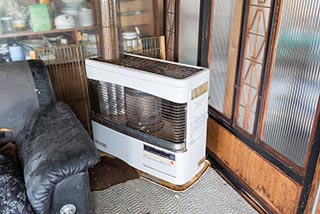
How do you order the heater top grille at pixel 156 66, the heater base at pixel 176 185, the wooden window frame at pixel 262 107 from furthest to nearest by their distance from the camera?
1. the heater base at pixel 176 185
2. the heater top grille at pixel 156 66
3. the wooden window frame at pixel 262 107

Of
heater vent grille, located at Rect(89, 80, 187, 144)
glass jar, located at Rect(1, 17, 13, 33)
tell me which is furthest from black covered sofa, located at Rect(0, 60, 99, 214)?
glass jar, located at Rect(1, 17, 13, 33)

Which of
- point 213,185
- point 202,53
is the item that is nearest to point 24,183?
point 213,185

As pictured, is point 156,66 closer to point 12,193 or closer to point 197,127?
point 197,127

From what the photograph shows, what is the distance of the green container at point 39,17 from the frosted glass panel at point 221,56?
118 cm

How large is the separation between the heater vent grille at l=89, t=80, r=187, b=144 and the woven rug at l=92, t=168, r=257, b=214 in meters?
0.36

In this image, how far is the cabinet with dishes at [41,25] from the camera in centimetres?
221

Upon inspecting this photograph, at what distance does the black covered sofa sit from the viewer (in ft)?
4.16

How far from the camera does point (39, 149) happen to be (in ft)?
4.62

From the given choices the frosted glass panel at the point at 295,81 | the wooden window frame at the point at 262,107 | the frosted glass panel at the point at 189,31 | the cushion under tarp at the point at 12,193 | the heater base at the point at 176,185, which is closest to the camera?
the cushion under tarp at the point at 12,193

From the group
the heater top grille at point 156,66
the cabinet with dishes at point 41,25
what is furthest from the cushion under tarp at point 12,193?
the cabinet with dishes at point 41,25

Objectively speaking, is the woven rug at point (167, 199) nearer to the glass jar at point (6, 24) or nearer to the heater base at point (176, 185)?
the heater base at point (176, 185)

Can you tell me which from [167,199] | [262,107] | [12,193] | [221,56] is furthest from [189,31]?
[12,193]

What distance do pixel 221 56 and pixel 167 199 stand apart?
933 millimetres

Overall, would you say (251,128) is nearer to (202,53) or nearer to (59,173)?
(202,53)
